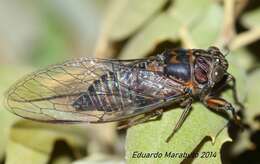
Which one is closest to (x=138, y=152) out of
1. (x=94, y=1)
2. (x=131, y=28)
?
(x=131, y=28)

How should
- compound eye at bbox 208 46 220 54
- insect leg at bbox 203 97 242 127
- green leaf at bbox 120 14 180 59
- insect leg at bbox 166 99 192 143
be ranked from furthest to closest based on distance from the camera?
green leaf at bbox 120 14 180 59 → compound eye at bbox 208 46 220 54 → insect leg at bbox 203 97 242 127 → insect leg at bbox 166 99 192 143

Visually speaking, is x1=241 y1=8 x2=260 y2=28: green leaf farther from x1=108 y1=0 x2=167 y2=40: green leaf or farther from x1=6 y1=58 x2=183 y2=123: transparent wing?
x1=6 y1=58 x2=183 y2=123: transparent wing

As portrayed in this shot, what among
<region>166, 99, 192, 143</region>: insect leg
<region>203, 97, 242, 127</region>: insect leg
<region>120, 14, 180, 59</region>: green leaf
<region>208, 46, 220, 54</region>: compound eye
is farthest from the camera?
<region>120, 14, 180, 59</region>: green leaf

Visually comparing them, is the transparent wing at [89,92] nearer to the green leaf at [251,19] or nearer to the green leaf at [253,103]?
the green leaf at [253,103]

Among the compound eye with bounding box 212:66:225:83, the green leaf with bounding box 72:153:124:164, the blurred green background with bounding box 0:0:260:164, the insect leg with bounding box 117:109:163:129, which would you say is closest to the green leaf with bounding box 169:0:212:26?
the blurred green background with bounding box 0:0:260:164

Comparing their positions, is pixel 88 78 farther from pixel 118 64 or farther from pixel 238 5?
pixel 238 5

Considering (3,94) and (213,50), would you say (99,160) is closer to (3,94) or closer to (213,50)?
(3,94)

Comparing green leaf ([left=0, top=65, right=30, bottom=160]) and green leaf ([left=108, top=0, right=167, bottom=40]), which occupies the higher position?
green leaf ([left=108, top=0, right=167, bottom=40])

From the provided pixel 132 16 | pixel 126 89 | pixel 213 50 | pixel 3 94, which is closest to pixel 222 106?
pixel 213 50
